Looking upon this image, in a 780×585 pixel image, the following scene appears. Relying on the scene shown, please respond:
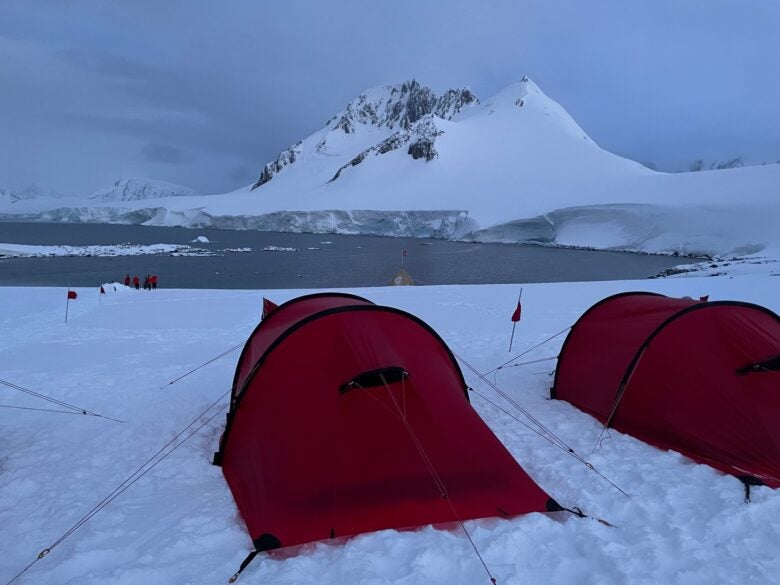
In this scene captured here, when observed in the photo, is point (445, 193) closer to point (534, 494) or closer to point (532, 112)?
point (532, 112)

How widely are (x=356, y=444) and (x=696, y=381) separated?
3.46m

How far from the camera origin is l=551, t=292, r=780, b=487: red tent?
4344 mm

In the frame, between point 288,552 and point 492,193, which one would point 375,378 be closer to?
point 288,552

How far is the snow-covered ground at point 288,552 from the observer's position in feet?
9.96

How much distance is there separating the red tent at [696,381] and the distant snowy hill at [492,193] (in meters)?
47.9

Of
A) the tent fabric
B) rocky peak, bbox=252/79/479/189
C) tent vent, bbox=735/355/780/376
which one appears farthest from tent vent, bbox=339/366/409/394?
rocky peak, bbox=252/79/479/189

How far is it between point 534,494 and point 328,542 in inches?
63.3

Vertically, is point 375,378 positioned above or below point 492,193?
below

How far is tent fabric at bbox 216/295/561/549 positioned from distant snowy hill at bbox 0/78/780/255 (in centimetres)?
5060

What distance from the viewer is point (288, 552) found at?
3.24m

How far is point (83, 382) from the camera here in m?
6.80

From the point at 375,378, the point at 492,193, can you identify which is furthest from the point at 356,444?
the point at 492,193

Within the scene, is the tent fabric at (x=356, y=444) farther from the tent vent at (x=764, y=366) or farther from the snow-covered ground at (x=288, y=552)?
the tent vent at (x=764, y=366)

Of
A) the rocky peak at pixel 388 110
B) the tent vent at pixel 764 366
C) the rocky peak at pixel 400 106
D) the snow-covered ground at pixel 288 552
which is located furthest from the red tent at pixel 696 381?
the rocky peak at pixel 400 106
